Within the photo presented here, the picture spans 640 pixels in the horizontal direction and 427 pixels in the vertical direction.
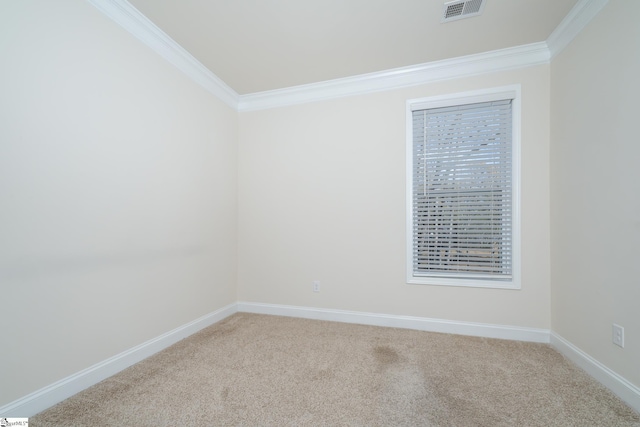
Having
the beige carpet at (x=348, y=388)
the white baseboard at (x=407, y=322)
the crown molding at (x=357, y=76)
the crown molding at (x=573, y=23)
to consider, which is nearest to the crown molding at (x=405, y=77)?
the crown molding at (x=357, y=76)

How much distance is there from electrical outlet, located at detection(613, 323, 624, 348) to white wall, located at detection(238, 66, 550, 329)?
74 centimetres

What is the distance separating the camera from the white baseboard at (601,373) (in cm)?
156

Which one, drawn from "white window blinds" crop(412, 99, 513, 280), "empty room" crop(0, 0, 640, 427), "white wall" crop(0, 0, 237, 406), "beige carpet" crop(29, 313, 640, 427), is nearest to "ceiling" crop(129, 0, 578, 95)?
"empty room" crop(0, 0, 640, 427)

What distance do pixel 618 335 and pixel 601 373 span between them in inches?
13.2

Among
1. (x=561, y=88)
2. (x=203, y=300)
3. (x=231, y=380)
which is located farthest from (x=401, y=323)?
(x=561, y=88)

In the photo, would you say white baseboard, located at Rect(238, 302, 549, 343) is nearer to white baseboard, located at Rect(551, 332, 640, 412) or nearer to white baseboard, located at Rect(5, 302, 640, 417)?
white baseboard, located at Rect(5, 302, 640, 417)

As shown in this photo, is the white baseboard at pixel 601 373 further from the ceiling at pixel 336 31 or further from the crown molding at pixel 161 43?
the crown molding at pixel 161 43

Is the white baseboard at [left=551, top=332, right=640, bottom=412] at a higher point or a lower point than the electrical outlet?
lower

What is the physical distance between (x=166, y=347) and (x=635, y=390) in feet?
11.1

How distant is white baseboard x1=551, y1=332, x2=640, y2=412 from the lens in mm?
1558

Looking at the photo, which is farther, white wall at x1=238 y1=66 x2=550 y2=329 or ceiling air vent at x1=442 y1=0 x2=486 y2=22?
white wall at x1=238 y1=66 x2=550 y2=329

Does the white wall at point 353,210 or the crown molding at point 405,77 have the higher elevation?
the crown molding at point 405,77

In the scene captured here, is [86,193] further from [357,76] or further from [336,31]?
[357,76]

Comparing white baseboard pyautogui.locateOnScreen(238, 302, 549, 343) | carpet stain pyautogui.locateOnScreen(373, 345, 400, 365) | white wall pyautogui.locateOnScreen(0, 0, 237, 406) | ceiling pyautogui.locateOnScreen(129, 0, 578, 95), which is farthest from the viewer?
white baseboard pyautogui.locateOnScreen(238, 302, 549, 343)
